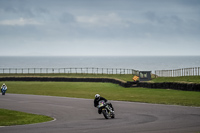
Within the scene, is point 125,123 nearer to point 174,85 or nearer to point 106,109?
point 106,109

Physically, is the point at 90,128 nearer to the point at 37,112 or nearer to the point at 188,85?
the point at 37,112

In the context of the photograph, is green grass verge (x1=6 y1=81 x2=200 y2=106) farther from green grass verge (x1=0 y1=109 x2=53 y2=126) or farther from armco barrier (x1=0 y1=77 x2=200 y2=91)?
green grass verge (x1=0 y1=109 x2=53 y2=126)

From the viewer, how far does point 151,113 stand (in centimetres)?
2238

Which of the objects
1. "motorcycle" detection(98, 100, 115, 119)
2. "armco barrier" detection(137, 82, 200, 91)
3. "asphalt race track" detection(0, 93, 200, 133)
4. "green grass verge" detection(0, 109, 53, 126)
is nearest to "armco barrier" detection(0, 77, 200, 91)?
"armco barrier" detection(137, 82, 200, 91)

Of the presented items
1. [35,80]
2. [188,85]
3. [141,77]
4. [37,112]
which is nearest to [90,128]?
[37,112]

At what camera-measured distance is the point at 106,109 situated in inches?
811

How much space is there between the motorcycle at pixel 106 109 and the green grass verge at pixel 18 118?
3117 millimetres

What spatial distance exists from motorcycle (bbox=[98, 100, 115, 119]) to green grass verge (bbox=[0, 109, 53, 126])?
10.2ft

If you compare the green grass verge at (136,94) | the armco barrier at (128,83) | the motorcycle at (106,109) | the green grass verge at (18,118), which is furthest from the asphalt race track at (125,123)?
the armco barrier at (128,83)

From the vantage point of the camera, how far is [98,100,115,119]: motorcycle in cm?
2036

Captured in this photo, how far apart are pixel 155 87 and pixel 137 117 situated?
78.7 ft

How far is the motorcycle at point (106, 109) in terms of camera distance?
2036 centimetres

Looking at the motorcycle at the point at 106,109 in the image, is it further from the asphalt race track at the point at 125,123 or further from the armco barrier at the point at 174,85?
the armco barrier at the point at 174,85

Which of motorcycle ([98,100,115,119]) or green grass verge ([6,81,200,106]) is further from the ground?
motorcycle ([98,100,115,119])
